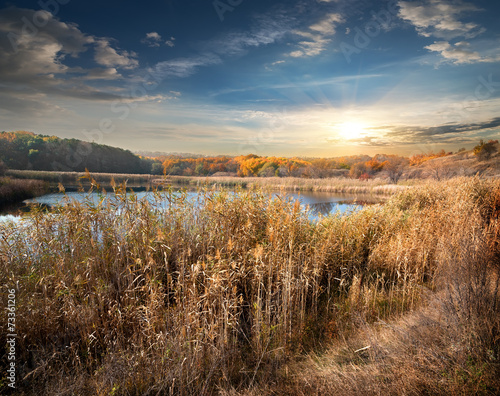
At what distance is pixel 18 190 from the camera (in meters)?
18.5

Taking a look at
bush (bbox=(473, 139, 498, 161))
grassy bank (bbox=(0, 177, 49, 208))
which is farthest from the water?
bush (bbox=(473, 139, 498, 161))

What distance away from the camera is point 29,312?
11.9ft

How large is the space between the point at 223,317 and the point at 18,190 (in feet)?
71.0

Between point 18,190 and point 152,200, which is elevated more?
point 152,200

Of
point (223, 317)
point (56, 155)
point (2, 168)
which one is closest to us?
point (223, 317)

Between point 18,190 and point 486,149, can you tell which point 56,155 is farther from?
point 486,149

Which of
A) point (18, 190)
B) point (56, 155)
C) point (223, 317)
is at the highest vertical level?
point (56, 155)

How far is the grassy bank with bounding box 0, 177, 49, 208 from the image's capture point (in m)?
17.1

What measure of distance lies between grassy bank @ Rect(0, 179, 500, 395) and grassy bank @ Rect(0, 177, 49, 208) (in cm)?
1616

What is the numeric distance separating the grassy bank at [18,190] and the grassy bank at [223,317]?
16.2 meters

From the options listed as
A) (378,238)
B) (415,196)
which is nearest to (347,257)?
(378,238)

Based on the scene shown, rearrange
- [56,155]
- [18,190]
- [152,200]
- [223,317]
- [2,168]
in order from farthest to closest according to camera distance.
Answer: [56,155], [2,168], [18,190], [152,200], [223,317]

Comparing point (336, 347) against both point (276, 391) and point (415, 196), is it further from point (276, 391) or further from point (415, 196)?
point (415, 196)

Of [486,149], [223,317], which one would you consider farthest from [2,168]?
[486,149]
